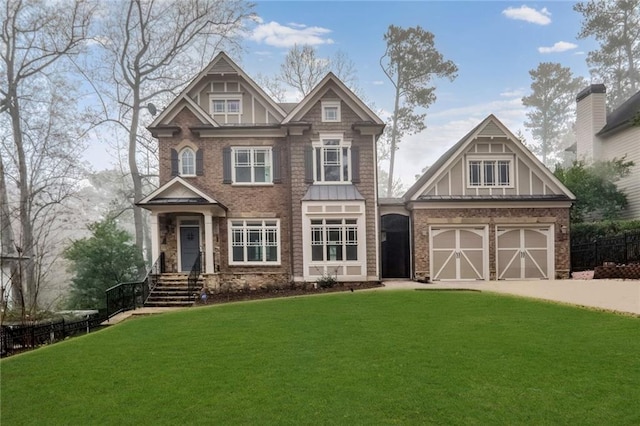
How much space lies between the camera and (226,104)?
1744cm

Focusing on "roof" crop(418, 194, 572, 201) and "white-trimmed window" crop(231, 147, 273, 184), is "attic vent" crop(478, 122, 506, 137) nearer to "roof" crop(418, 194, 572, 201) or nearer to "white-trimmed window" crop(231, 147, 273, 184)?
"roof" crop(418, 194, 572, 201)

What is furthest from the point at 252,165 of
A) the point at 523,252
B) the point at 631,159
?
the point at 631,159

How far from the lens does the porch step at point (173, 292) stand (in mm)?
14230

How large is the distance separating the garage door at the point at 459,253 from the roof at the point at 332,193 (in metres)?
3.79

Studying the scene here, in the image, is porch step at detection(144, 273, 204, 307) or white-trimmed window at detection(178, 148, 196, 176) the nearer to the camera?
porch step at detection(144, 273, 204, 307)

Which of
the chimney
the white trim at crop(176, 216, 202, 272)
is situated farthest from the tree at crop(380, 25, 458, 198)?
the white trim at crop(176, 216, 202, 272)

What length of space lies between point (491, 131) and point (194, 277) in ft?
45.4

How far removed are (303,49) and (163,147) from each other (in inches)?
615

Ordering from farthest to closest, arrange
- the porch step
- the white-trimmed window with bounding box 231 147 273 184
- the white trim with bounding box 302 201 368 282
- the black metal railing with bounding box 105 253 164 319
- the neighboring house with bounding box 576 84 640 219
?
the neighboring house with bounding box 576 84 640 219, the white-trimmed window with bounding box 231 147 273 184, the white trim with bounding box 302 201 368 282, the porch step, the black metal railing with bounding box 105 253 164 319

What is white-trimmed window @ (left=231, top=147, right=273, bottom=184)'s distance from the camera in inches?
669

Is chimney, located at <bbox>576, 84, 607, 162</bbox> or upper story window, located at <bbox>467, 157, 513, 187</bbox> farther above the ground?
chimney, located at <bbox>576, 84, 607, 162</bbox>

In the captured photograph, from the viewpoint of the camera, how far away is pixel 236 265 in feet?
55.1

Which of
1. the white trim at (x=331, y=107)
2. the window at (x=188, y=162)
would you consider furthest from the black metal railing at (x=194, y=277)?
the white trim at (x=331, y=107)

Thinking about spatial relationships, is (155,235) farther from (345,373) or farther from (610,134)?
(610,134)
